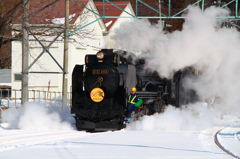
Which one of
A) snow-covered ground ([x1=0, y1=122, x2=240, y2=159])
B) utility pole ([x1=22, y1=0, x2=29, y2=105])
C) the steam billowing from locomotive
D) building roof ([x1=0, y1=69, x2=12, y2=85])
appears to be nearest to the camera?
snow-covered ground ([x1=0, y1=122, x2=240, y2=159])

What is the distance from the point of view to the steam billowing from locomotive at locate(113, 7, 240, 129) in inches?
625

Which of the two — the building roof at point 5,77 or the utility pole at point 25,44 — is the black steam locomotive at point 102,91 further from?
the building roof at point 5,77

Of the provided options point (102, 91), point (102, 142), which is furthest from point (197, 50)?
point (102, 142)

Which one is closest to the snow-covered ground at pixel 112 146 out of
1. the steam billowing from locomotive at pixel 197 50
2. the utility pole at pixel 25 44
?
the utility pole at pixel 25 44

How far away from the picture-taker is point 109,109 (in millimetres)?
12320

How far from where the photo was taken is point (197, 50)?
16516 mm

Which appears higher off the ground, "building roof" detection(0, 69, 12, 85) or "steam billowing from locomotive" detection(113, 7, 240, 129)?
"steam billowing from locomotive" detection(113, 7, 240, 129)

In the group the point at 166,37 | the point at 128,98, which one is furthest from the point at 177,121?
the point at 166,37

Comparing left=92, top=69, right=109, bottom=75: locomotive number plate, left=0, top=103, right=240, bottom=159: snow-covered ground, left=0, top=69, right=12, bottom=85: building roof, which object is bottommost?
left=0, top=103, right=240, bottom=159: snow-covered ground

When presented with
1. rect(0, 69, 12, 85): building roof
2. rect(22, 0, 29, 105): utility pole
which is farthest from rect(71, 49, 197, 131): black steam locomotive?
rect(0, 69, 12, 85): building roof

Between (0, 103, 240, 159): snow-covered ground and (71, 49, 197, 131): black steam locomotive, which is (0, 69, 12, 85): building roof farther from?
(71, 49, 197, 131): black steam locomotive

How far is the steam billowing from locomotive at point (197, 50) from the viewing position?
15867mm

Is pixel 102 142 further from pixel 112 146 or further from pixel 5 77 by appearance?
pixel 5 77

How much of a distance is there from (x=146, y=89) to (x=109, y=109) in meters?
2.99
